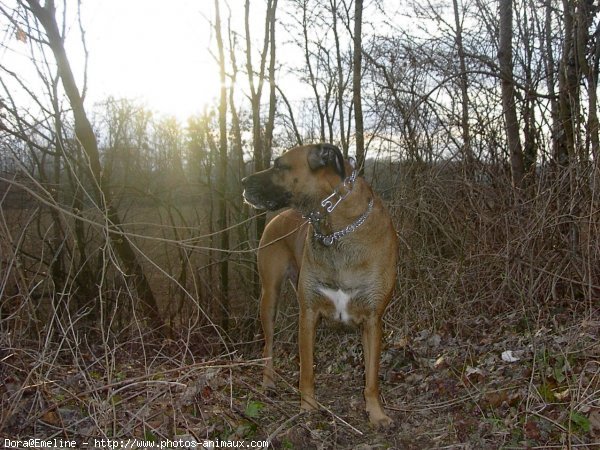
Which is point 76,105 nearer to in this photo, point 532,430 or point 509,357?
point 509,357

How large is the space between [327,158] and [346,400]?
6.46ft

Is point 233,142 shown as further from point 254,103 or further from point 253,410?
point 253,410

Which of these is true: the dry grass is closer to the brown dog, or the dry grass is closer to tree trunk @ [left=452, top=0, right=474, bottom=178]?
tree trunk @ [left=452, top=0, right=474, bottom=178]

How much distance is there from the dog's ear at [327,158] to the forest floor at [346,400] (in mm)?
1447

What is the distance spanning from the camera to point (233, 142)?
14500 millimetres

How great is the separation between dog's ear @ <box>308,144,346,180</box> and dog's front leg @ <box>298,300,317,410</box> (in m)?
1.00

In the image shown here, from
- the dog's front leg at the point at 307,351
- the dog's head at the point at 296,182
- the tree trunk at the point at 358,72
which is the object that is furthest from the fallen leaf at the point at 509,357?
the tree trunk at the point at 358,72

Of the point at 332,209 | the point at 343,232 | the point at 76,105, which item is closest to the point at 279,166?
the point at 332,209

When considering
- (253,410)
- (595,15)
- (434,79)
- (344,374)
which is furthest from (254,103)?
(253,410)

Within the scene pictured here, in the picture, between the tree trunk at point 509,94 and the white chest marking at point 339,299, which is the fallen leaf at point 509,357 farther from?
the tree trunk at point 509,94

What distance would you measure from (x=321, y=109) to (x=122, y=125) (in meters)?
4.83

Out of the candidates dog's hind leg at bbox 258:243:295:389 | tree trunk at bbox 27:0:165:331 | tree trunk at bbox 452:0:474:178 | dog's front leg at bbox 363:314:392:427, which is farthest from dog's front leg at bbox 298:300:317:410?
tree trunk at bbox 27:0:165:331

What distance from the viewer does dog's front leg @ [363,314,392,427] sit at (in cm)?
393

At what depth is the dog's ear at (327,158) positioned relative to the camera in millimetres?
4055
